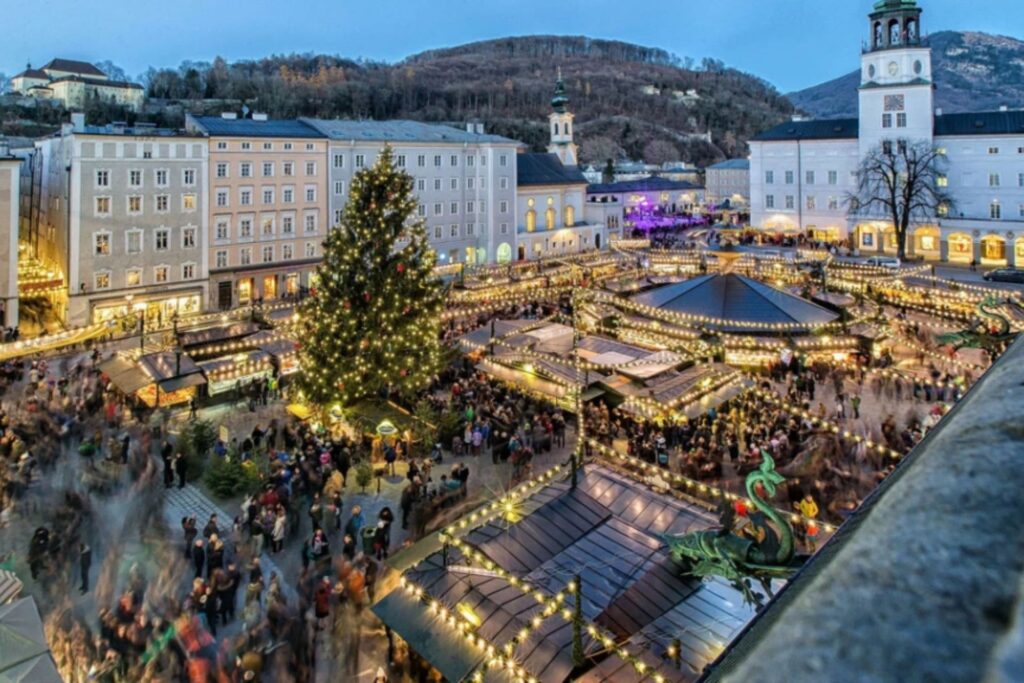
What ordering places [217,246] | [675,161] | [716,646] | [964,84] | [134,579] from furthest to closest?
[964,84] < [675,161] < [217,246] < [134,579] < [716,646]

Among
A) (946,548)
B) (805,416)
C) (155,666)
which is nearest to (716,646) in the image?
(155,666)

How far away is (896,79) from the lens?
53188 mm

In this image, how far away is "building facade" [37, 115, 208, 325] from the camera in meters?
32.7

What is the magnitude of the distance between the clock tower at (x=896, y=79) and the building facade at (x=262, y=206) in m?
41.8

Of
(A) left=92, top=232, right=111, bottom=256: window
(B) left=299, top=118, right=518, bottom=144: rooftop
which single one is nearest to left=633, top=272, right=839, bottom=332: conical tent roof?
(B) left=299, top=118, right=518, bottom=144: rooftop

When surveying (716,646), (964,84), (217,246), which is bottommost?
(716,646)

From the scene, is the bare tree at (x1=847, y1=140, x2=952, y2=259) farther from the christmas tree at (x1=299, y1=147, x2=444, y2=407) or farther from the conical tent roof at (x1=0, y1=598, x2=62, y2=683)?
the conical tent roof at (x1=0, y1=598, x2=62, y2=683)

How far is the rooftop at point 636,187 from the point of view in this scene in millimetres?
78075

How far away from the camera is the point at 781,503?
13.8 metres

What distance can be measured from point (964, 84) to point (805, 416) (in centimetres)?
21561

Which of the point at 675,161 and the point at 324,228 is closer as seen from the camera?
the point at 324,228

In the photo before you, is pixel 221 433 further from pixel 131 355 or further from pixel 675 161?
pixel 675 161

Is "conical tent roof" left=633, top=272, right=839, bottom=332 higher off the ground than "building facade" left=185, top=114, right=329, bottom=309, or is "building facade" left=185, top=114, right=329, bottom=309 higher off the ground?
"building facade" left=185, top=114, right=329, bottom=309

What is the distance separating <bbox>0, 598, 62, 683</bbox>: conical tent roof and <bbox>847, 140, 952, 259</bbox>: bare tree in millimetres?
53955
